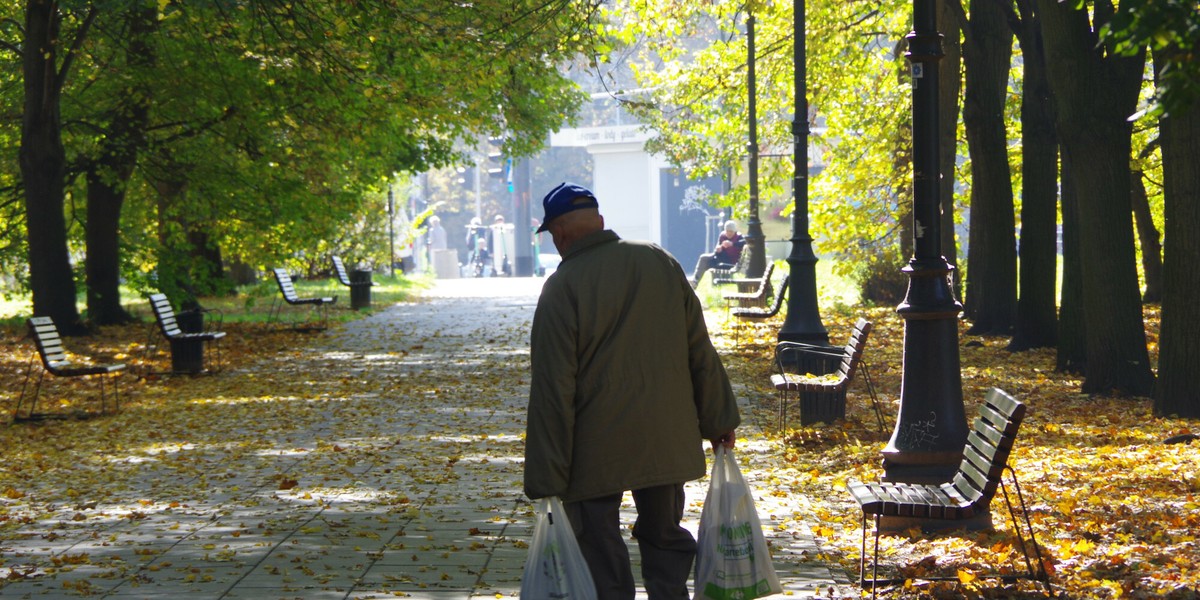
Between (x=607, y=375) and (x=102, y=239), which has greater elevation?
(x=102, y=239)

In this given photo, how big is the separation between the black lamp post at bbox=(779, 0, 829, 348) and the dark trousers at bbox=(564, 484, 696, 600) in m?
11.0

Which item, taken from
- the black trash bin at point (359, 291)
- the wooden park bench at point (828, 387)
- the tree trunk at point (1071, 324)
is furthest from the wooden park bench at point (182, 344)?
the black trash bin at point (359, 291)

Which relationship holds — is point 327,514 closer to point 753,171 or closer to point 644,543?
point 644,543

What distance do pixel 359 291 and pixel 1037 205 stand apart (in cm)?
1546

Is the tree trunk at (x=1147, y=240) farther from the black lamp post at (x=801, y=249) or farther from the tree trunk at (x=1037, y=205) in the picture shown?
the black lamp post at (x=801, y=249)

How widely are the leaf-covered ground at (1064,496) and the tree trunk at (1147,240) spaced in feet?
30.8

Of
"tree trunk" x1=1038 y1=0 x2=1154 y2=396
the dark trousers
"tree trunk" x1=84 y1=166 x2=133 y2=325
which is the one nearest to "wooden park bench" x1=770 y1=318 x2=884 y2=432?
"tree trunk" x1=1038 y1=0 x2=1154 y2=396

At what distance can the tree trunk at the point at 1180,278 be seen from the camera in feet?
36.3

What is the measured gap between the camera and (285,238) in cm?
2489

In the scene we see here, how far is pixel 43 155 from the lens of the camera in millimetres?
18719

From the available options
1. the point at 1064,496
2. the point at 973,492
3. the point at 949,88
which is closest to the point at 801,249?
the point at 949,88

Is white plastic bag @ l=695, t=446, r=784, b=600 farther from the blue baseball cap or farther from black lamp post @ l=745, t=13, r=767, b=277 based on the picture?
black lamp post @ l=745, t=13, r=767, b=277

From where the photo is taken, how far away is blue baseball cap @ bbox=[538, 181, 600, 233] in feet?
17.0

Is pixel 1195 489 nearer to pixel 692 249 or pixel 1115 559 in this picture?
pixel 1115 559
